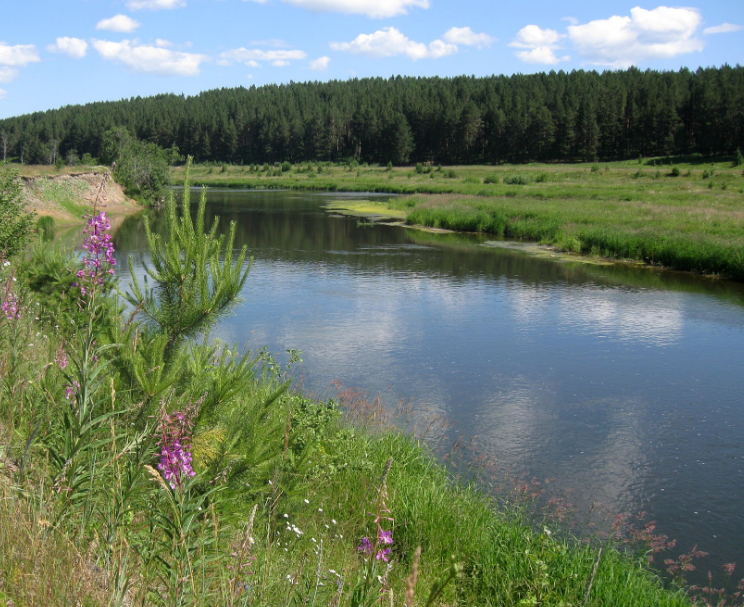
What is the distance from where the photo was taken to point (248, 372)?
13.8ft

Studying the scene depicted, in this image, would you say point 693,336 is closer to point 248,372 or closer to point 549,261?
point 549,261

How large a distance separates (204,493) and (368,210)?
38907 millimetres

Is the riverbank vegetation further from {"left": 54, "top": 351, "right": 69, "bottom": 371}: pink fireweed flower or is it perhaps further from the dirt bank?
the dirt bank

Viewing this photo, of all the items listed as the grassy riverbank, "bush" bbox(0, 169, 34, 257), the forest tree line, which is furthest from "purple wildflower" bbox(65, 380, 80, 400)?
the forest tree line

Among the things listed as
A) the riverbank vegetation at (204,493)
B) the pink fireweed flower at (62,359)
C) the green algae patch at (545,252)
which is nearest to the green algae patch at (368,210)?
the green algae patch at (545,252)

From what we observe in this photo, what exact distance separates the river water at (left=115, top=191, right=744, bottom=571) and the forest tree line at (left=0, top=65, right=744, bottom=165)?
51535mm

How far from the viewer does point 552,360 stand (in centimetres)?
1176

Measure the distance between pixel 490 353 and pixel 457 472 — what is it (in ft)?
16.6

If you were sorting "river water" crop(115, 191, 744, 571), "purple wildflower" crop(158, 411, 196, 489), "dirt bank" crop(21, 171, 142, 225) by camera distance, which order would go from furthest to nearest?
"dirt bank" crop(21, 171, 142, 225) → "river water" crop(115, 191, 744, 571) → "purple wildflower" crop(158, 411, 196, 489)

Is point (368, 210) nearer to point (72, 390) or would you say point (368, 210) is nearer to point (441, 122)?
point (72, 390)

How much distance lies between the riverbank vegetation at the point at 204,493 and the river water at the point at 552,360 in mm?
1175

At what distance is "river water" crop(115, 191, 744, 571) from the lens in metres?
7.47

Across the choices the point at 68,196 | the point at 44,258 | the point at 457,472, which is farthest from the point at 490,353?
the point at 68,196

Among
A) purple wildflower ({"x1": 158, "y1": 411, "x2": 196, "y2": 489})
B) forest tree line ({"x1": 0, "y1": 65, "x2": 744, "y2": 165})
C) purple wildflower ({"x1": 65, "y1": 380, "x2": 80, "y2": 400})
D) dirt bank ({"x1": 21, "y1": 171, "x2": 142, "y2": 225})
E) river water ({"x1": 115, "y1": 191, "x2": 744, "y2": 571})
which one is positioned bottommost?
river water ({"x1": 115, "y1": 191, "x2": 744, "y2": 571})
